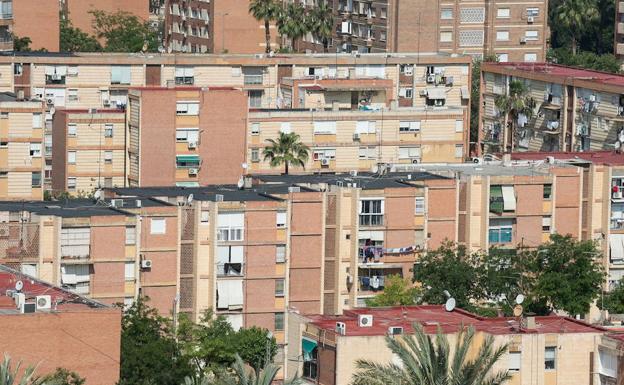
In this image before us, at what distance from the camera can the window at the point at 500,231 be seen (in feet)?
346

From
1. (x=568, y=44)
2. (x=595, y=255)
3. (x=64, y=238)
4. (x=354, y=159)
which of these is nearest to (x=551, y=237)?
(x=595, y=255)

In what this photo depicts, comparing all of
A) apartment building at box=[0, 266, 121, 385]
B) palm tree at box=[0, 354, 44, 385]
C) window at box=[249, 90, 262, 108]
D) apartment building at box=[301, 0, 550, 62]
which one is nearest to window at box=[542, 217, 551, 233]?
apartment building at box=[0, 266, 121, 385]

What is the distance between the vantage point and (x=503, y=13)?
575ft

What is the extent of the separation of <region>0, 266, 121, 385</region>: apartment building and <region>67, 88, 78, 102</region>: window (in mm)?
63806

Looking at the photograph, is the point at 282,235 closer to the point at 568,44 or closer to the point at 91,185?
the point at 91,185

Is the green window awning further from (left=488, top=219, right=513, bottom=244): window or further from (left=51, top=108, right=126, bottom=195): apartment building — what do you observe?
(left=51, top=108, right=126, bottom=195): apartment building

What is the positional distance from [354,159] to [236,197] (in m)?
32.0

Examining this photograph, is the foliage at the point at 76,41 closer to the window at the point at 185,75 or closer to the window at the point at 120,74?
the window at the point at 185,75

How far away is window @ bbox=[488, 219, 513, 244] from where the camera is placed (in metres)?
105

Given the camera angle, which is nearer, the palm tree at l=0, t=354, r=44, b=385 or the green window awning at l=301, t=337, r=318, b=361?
the palm tree at l=0, t=354, r=44, b=385

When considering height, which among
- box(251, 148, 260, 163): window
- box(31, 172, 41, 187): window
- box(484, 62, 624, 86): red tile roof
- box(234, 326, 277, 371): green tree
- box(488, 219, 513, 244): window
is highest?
box(484, 62, 624, 86): red tile roof

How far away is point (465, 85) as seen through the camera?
14962 cm

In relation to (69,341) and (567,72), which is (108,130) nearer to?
(567,72)

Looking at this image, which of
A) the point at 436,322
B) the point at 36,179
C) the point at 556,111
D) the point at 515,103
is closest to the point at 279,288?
the point at 436,322
